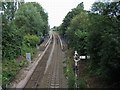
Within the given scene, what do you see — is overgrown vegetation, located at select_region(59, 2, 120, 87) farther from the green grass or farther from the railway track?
the green grass

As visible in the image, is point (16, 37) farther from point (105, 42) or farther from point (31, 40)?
point (105, 42)

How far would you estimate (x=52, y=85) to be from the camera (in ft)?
84.3

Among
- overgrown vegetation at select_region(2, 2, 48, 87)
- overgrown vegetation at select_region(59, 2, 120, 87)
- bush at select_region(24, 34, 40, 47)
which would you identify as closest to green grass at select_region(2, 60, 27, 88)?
overgrown vegetation at select_region(2, 2, 48, 87)

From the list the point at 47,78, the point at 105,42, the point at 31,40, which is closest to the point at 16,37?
the point at 47,78

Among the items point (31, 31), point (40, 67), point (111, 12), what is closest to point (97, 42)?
point (111, 12)

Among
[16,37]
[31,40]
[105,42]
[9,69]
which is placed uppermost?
[105,42]

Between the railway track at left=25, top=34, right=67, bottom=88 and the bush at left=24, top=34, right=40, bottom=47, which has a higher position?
the bush at left=24, top=34, right=40, bottom=47

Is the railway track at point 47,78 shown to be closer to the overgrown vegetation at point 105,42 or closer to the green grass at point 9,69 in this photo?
the green grass at point 9,69

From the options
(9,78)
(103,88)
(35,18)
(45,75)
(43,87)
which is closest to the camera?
(103,88)

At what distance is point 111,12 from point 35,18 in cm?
4028

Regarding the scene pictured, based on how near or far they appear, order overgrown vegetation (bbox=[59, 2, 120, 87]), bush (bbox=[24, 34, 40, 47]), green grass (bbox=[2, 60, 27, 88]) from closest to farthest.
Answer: overgrown vegetation (bbox=[59, 2, 120, 87])
green grass (bbox=[2, 60, 27, 88])
bush (bbox=[24, 34, 40, 47])

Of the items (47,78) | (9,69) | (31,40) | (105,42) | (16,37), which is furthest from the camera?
(31,40)

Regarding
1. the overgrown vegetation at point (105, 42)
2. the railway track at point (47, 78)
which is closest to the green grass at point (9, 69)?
the railway track at point (47, 78)

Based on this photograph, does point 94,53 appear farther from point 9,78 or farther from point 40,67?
point 40,67
